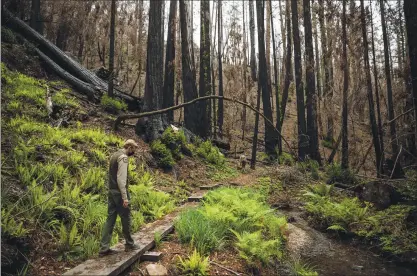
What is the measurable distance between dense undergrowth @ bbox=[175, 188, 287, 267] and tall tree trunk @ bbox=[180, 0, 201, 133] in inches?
344

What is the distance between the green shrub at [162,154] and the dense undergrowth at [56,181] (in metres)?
1.26

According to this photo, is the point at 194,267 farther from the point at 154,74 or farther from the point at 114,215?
the point at 154,74

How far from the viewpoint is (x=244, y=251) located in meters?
5.39

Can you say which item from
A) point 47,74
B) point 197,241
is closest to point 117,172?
point 197,241

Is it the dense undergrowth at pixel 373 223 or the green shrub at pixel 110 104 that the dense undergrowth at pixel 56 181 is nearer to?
the green shrub at pixel 110 104

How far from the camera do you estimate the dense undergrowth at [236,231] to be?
17.5 ft

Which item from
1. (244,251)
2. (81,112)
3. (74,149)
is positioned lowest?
(244,251)

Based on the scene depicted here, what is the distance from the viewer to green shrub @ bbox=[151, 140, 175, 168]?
10.4m

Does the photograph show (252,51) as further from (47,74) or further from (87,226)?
(87,226)

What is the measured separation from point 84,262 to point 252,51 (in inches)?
1185

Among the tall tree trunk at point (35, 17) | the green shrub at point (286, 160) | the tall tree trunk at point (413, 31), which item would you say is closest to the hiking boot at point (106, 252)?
the tall tree trunk at point (413, 31)

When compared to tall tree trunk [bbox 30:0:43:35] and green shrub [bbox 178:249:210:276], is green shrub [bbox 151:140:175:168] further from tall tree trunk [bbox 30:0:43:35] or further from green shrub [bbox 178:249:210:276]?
tall tree trunk [bbox 30:0:43:35]

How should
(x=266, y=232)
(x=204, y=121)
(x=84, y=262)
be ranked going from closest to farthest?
(x=84, y=262) → (x=266, y=232) → (x=204, y=121)

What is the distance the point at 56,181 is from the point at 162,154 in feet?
14.9
